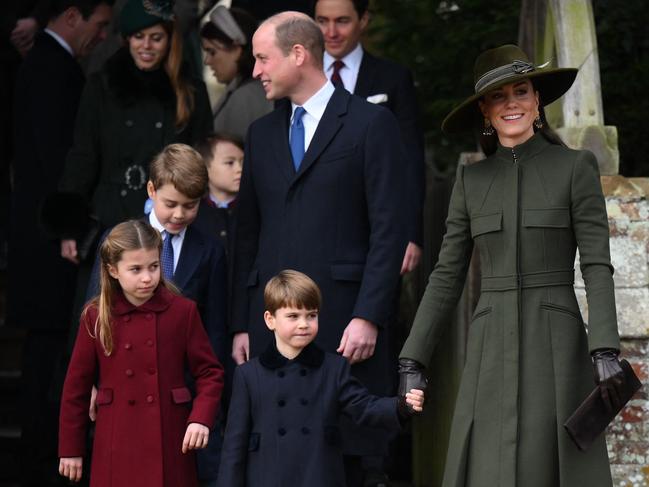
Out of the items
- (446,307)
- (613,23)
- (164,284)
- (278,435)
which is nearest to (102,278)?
(164,284)

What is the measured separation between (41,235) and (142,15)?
4.46ft

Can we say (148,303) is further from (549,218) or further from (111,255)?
(549,218)

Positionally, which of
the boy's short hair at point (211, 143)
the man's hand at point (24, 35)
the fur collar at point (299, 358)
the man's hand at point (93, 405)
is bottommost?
the man's hand at point (93, 405)

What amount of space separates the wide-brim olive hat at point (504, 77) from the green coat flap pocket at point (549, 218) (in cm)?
48

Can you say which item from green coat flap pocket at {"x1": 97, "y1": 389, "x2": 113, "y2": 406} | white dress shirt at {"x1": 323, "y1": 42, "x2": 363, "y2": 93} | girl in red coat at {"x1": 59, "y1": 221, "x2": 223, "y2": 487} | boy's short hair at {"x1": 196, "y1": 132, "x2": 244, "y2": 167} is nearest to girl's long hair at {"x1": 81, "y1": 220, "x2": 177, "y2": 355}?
girl in red coat at {"x1": 59, "y1": 221, "x2": 223, "y2": 487}

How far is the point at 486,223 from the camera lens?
19.8 ft

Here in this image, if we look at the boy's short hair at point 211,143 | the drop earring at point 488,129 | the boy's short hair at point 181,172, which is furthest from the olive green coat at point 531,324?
the boy's short hair at point 211,143

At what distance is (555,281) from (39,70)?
3623 millimetres

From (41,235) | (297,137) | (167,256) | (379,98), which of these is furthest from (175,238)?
(41,235)

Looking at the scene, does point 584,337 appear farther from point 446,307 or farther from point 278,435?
point 278,435

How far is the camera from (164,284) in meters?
6.65

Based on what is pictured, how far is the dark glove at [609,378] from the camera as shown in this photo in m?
5.57

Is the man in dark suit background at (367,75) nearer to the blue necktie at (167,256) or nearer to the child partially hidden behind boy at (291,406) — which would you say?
the blue necktie at (167,256)

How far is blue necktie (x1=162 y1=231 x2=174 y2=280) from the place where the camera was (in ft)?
23.0
